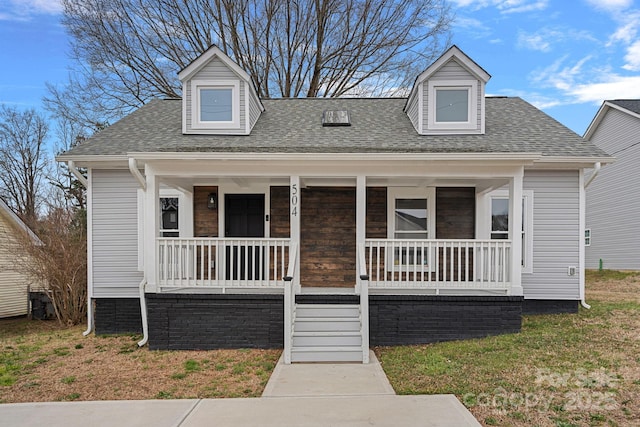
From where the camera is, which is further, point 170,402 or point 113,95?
point 113,95

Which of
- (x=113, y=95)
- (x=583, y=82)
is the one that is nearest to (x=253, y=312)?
(x=113, y=95)

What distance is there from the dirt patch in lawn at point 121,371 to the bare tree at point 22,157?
18374 mm

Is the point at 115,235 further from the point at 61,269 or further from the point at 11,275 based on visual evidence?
the point at 11,275

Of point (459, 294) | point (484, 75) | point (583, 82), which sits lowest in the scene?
point (459, 294)

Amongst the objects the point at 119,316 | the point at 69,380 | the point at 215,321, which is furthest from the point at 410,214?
the point at 69,380

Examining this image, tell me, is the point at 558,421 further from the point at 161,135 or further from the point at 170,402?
the point at 161,135

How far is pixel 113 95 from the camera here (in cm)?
1673

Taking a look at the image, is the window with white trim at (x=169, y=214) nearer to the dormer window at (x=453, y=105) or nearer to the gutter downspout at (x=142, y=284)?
the gutter downspout at (x=142, y=284)

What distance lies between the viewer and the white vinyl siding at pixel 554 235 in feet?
28.8

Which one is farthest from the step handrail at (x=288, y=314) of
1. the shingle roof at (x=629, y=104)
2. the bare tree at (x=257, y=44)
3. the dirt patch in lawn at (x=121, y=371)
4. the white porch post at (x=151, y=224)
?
the shingle roof at (x=629, y=104)

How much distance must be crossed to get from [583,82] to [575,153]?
45.9 feet

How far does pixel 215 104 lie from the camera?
9250 mm

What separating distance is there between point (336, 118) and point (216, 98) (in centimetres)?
270

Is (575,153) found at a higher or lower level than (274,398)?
higher
